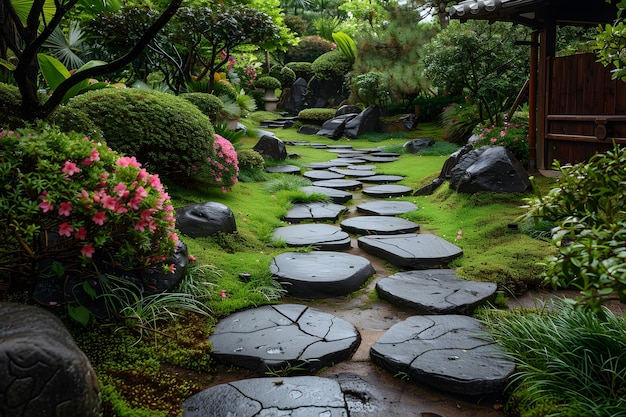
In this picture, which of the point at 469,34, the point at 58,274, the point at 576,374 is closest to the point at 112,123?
the point at 58,274

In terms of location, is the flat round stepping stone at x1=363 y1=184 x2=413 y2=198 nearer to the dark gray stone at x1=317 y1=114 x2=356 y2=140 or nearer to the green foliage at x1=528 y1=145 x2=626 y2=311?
the green foliage at x1=528 y1=145 x2=626 y2=311

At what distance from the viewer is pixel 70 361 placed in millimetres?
2006

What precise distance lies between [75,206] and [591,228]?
2.41 metres

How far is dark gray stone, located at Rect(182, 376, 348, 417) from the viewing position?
7.61 ft

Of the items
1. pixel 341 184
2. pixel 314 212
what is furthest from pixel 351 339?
pixel 341 184

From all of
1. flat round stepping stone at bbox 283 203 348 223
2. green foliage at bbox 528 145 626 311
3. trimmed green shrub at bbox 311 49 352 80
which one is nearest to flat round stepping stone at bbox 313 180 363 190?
flat round stepping stone at bbox 283 203 348 223

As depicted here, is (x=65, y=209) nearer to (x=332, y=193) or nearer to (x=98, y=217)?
(x=98, y=217)

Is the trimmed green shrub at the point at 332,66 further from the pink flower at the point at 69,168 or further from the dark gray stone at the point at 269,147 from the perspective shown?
the pink flower at the point at 69,168

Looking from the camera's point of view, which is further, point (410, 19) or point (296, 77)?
point (296, 77)

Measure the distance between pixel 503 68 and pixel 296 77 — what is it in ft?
46.8

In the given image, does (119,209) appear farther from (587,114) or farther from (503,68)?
(503,68)

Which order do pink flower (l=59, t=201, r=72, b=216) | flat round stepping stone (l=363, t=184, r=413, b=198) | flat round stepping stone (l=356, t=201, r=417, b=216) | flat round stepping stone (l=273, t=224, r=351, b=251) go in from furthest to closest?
flat round stepping stone (l=363, t=184, r=413, b=198)
flat round stepping stone (l=356, t=201, r=417, b=216)
flat round stepping stone (l=273, t=224, r=351, b=251)
pink flower (l=59, t=201, r=72, b=216)

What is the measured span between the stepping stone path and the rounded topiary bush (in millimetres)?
1651

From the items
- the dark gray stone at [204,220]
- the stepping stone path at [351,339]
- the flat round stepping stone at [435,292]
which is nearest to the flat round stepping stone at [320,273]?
the stepping stone path at [351,339]
